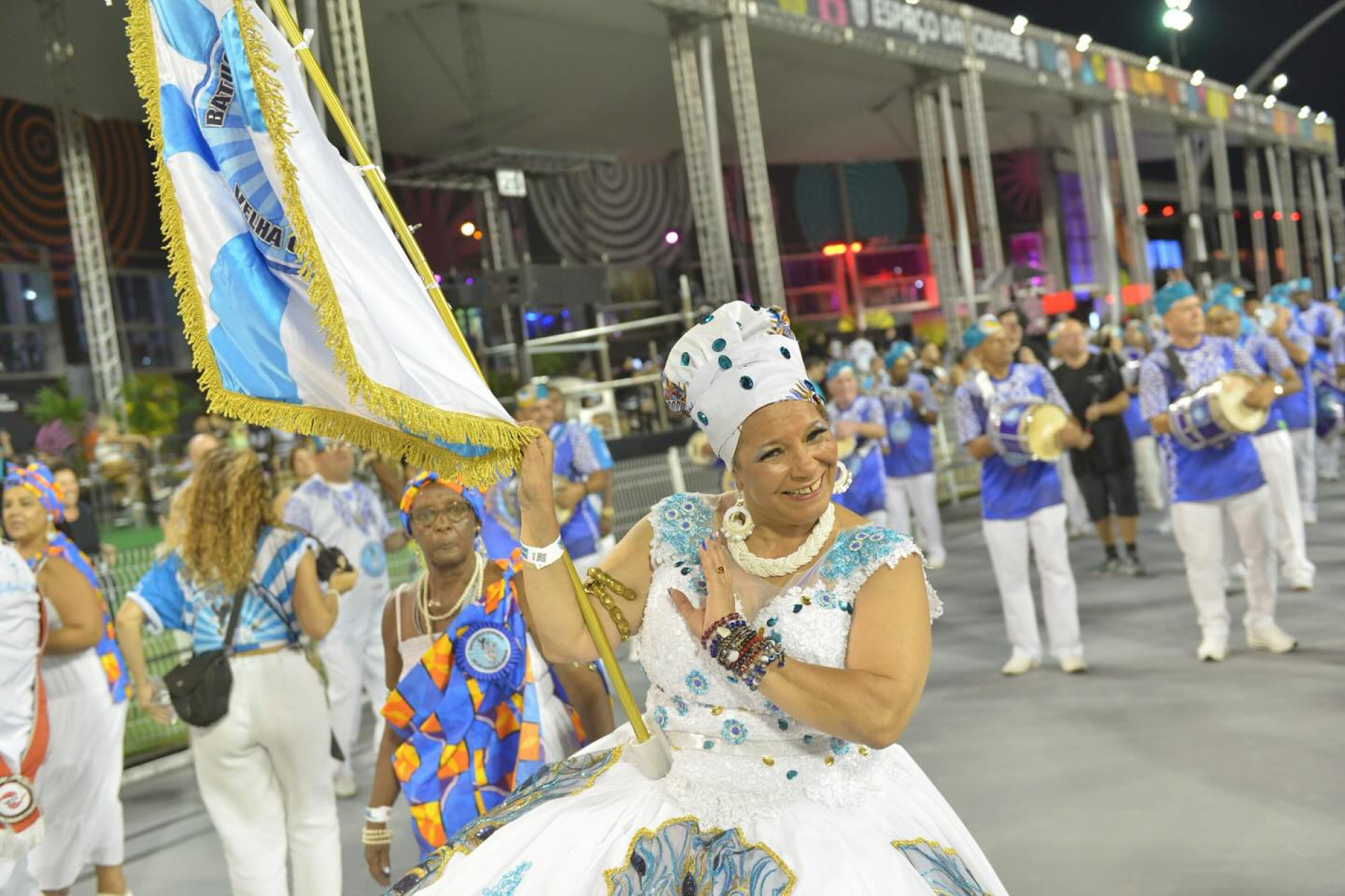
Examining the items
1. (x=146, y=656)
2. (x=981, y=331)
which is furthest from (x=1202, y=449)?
(x=146, y=656)

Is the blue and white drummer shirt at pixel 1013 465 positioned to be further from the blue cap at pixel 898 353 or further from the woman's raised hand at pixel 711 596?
the woman's raised hand at pixel 711 596

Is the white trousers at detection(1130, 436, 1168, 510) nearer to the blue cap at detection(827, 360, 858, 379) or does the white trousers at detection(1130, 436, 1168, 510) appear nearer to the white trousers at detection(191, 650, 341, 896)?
the blue cap at detection(827, 360, 858, 379)

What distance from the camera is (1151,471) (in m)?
13.9

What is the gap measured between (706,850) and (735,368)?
35.5 inches

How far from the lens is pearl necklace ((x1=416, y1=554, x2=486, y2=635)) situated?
12.9 ft

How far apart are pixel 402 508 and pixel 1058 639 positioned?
15.9ft

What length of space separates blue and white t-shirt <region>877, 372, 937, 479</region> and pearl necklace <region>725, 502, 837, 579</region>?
959 centimetres

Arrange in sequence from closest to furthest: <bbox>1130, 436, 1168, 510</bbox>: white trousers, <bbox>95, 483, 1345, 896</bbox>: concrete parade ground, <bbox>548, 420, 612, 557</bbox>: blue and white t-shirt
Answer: <bbox>95, 483, 1345, 896</bbox>: concrete parade ground
<bbox>548, 420, 612, 557</bbox>: blue and white t-shirt
<bbox>1130, 436, 1168, 510</bbox>: white trousers

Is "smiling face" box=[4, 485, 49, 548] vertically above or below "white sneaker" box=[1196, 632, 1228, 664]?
above

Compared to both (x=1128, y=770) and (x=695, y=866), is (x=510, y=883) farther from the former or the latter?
(x=1128, y=770)

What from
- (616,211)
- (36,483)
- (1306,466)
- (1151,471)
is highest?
(616,211)

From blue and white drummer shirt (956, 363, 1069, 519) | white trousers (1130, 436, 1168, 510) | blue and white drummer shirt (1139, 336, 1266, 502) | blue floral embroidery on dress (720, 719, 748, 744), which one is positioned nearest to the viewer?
blue floral embroidery on dress (720, 719, 748, 744)

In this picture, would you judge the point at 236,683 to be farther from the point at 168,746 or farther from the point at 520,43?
the point at 520,43

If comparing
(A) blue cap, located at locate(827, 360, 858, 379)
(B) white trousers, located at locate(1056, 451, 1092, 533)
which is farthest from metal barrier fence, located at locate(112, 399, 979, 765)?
(B) white trousers, located at locate(1056, 451, 1092, 533)
